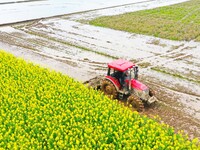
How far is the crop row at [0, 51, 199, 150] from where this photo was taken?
30.5ft

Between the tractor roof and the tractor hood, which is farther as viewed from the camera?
the tractor hood

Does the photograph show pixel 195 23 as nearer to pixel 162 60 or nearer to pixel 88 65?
pixel 162 60

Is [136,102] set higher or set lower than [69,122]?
A: lower

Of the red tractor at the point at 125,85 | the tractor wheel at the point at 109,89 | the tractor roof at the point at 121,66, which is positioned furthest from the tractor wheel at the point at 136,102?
the tractor roof at the point at 121,66

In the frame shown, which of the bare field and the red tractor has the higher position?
the bare field

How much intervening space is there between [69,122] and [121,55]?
11405mm

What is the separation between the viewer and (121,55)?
2111 cm

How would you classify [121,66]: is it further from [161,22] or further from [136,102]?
[161,22]

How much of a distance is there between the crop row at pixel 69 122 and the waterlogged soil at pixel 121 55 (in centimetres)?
295

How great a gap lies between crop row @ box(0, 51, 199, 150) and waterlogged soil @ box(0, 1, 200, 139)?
2947 millimetres

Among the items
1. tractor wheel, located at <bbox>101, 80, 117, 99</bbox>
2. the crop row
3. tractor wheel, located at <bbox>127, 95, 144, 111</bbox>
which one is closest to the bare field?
tractor wheel, located at <bbox>101, 80, 117, 99</bbox>

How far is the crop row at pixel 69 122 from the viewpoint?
30.5 feet

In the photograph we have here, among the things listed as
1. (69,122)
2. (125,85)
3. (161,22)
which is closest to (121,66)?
(125,85)

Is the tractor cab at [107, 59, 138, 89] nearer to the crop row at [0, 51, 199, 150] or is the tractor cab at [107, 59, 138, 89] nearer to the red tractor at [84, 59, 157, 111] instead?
the red tractor at [84, 59, 157, 111]
